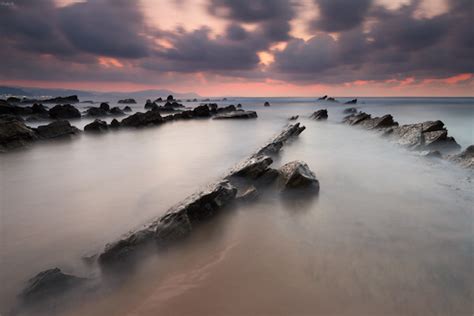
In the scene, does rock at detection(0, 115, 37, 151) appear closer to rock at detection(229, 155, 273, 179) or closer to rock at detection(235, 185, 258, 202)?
rock at detection(229, 155, 273, 179)

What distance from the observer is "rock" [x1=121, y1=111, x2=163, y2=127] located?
20533 mm

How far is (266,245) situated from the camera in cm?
371

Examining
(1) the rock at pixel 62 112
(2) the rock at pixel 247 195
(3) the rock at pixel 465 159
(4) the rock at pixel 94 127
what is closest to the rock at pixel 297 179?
(2) the rock at pixel 247 195

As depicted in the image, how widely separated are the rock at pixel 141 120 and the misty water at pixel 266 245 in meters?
13.3

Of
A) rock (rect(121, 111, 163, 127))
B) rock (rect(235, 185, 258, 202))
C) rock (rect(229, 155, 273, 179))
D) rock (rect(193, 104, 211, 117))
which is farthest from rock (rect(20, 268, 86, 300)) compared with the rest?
rock (rect(193, 104, 211, 117))

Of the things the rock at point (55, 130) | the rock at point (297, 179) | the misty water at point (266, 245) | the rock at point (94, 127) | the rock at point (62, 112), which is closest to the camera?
the misty water at point (266, 245)

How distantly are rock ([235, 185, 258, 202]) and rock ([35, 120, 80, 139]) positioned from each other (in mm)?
13522

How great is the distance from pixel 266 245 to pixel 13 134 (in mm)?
13902

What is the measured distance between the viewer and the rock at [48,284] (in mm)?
2801

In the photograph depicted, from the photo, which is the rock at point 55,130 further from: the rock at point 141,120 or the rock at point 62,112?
the rock at point 62,112

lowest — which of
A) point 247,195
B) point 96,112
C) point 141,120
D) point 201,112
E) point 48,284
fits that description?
point 48,284

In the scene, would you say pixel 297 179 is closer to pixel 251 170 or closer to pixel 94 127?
pixel 251 170

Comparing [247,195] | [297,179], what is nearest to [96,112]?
[247,195]

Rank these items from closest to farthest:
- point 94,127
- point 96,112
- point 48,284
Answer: point 48,284
point 94,127
point 96,112
